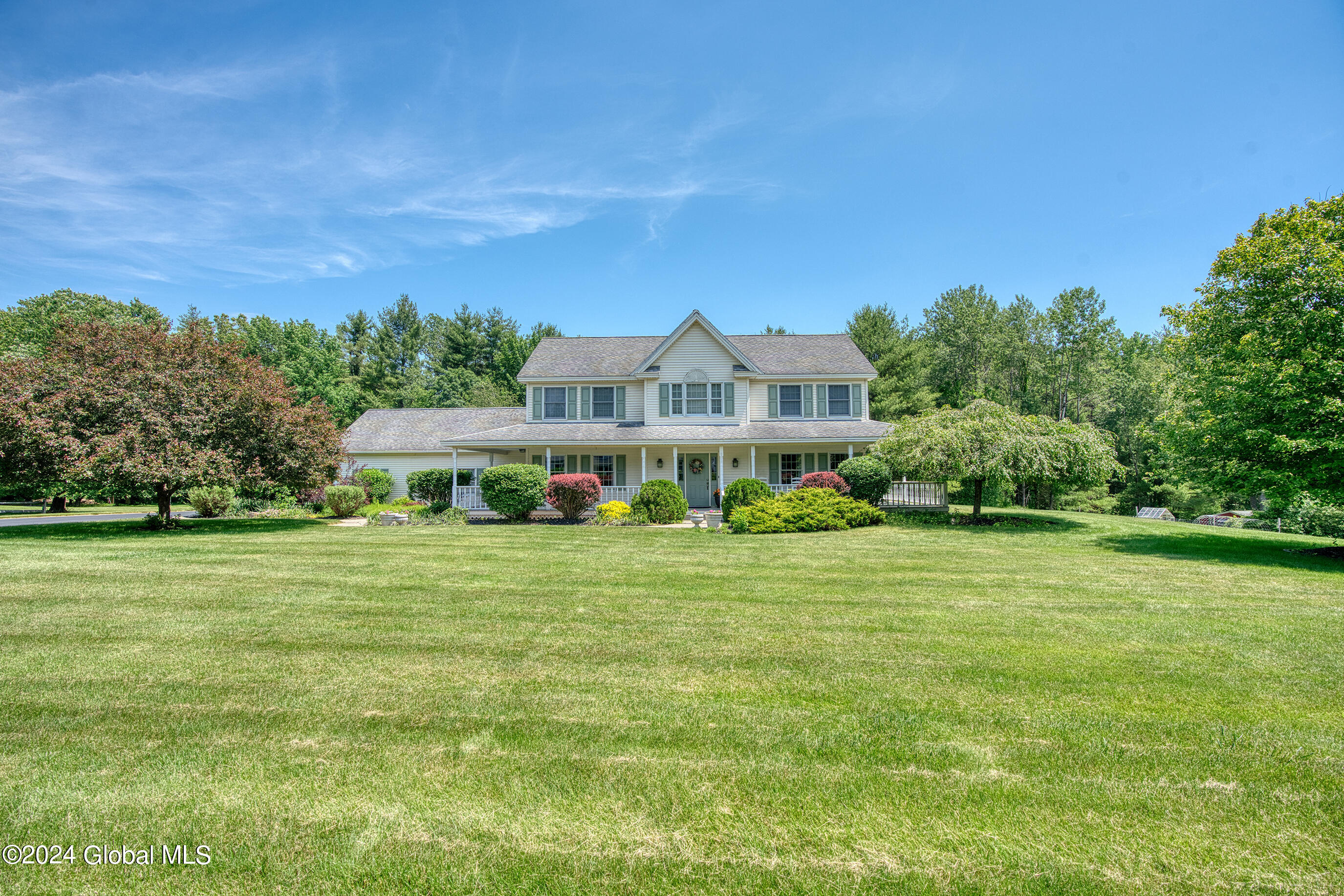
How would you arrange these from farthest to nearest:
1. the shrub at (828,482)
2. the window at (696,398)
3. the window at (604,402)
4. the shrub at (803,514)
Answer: the window at (604,402), the window at (696,398), the shrub at (828,482), the shrub at (803,514)

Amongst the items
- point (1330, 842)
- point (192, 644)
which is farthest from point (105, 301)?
point (1330, 842)

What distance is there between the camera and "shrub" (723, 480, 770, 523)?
65.7 ft

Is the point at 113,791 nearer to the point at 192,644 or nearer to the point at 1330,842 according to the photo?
the point at 192,644

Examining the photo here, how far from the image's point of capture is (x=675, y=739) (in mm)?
4055

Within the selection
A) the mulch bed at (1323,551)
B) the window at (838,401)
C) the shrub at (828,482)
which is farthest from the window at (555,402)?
the mulch bed at (1323,551)

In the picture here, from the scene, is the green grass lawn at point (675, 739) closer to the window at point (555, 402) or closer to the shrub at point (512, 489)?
the shrub at point (512, 489)

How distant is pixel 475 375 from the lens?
5441cm

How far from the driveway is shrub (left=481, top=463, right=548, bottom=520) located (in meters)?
10.3

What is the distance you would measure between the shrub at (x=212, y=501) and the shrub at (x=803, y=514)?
20.2 m

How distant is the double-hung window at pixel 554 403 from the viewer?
26.3m

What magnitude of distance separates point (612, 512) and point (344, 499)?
12191 millimetres

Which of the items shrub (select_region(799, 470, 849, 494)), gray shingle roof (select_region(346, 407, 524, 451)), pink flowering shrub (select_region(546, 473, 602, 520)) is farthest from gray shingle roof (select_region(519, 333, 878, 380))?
pink flowering shrub (select_region(546, 473, 602, 520))

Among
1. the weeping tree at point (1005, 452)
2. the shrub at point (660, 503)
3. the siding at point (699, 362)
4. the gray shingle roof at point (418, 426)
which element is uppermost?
the siding at point (699, 362)

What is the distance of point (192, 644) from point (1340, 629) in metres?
12.7
